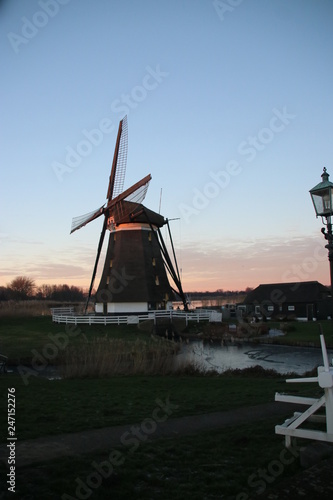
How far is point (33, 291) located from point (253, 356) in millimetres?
75698

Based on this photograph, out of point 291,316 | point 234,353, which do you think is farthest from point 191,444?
point 291,316

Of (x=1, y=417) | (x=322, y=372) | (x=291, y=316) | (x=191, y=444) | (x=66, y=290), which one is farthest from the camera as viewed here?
(x=66, y=290)

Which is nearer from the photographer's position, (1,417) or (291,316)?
(1,417)

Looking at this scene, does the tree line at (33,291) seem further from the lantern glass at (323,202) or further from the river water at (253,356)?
the lantern glass at (323,202)

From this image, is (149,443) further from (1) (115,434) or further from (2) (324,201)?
(2) (324,201)

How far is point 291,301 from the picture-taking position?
4016 cm

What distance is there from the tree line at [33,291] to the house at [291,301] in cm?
5077

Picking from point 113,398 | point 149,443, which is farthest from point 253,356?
point 149,443

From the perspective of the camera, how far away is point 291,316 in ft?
128

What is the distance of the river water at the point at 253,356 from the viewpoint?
16.5 m

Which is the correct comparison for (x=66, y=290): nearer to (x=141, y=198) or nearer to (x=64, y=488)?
(x=141, y=198)

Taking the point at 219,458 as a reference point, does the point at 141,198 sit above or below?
above

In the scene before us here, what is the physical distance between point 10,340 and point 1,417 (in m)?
16.3

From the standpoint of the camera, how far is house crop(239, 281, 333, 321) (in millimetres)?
38500
